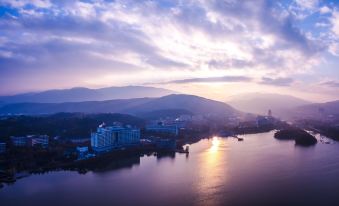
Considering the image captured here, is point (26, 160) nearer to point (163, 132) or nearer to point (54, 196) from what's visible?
point (54, 196)

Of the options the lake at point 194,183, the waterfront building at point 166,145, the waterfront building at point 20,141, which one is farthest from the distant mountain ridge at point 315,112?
the waterfront building at point 20,141

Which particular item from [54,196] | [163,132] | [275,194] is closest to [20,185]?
[54,196]

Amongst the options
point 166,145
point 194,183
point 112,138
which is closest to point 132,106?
point 166,145

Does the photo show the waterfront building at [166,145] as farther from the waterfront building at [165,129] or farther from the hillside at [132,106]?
the hillside at [132,106]

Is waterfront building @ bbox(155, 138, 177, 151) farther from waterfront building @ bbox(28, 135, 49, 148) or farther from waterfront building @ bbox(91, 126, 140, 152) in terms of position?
waterfront building @ bbox(28, 135, 49, 148)

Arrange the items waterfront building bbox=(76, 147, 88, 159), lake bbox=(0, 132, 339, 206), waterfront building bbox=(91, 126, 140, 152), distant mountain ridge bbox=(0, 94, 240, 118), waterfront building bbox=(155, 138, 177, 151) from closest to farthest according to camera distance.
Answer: lake bbox=(0, 132, 339, 206) < waterfront building bbox=(76, 147, 88, 159) < waterfront building bbox=(91, 126, 140, 152) < waterfront building bbox=(155, 138, 177, 151) < distant mountain ridge bbox=(0, 94, 240, 118)

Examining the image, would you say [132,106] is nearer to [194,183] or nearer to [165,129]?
[165,129]

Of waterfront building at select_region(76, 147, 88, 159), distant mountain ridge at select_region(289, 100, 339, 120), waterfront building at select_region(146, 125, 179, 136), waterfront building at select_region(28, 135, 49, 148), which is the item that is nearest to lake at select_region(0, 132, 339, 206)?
waterfront building at select_region(76, 147, 88, 159)
